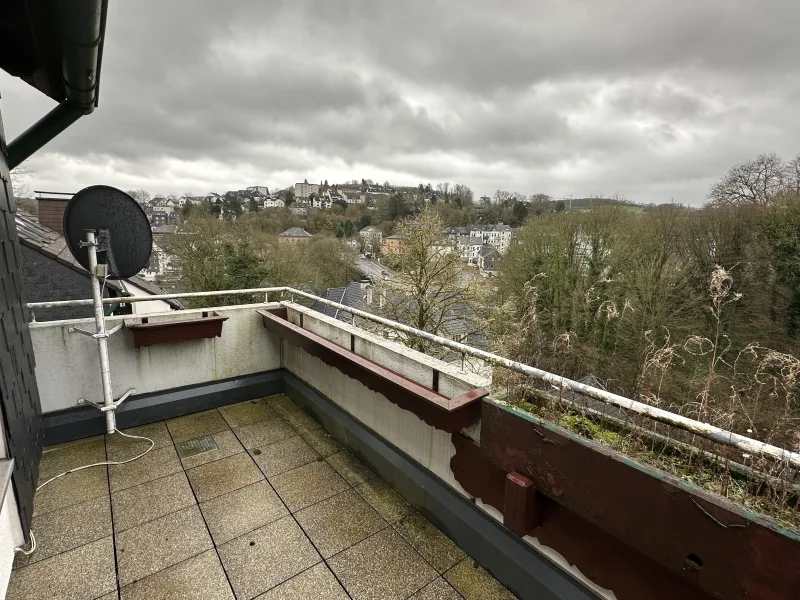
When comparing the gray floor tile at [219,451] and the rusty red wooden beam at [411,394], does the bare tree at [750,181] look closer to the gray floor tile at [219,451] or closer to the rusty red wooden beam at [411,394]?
the rusty red wooden beam at [411,394]

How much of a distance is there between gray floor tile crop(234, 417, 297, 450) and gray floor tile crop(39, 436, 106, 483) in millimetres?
925

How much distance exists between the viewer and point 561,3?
5680 mm

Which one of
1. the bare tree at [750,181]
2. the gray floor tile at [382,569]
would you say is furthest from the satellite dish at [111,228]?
the bare tree at [750,181]

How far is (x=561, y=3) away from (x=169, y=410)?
24.9 feet

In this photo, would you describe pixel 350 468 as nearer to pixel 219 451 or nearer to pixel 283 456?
pixel 283 456

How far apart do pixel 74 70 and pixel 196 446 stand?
2.46 metres

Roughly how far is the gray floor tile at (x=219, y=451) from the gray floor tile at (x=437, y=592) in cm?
167

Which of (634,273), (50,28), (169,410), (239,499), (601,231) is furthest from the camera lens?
(601,231)

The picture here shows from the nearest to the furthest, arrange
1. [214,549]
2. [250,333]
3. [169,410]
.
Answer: [214,549] → [169,410] → [250,333]

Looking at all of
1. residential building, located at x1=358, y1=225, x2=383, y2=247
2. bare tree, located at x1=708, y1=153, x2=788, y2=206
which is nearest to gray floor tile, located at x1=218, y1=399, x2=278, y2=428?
bare tree, located at x1=708, y1=153, x2=788, y2=206

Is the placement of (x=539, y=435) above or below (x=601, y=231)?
below

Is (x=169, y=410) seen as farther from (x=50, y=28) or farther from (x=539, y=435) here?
(x=539, y=435)

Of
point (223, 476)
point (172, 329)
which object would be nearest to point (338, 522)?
point (223, 476)

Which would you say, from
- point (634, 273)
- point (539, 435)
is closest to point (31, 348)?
point (539, 435)
